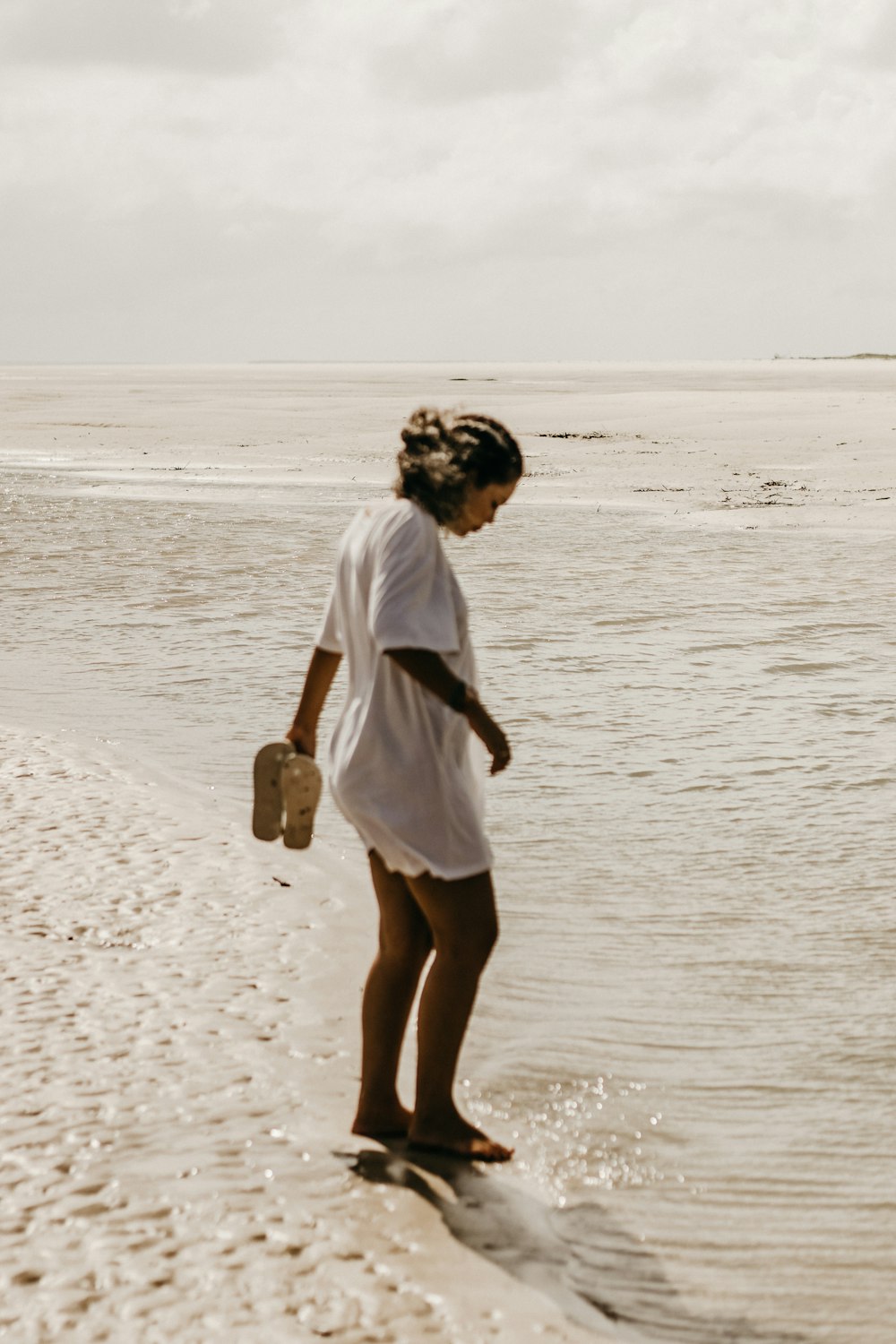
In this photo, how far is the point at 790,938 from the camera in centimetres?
470

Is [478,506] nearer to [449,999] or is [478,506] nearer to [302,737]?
[302,737]

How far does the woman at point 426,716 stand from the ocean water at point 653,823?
52 centimetres

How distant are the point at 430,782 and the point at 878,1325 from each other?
49.0 inches

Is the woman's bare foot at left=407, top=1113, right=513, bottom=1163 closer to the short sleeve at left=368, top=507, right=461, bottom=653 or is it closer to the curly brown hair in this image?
the short sleeve at left=368, top=507, right=461, bottom=653

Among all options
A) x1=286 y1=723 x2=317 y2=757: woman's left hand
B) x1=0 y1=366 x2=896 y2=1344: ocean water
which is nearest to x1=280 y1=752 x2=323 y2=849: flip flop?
x1=286 y1=723 x2=317 y2=757: woman's left hand

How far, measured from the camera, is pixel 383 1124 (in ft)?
11.3

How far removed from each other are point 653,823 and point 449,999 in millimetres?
2628

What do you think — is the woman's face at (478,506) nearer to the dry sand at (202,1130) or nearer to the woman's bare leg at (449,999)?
the woman's bare leg at (449,999)

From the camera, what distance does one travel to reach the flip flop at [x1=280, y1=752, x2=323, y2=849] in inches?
134

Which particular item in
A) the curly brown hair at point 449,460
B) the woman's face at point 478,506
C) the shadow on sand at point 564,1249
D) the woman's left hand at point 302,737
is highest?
the curly brown hair at point 449,460

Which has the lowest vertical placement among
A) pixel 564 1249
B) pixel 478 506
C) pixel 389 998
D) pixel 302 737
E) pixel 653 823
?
pixel 564 1249

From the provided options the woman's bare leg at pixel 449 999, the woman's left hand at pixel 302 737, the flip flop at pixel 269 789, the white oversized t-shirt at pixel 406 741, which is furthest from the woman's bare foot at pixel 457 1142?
the woman's left hand at pixel 302 737

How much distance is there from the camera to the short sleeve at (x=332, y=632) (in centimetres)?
327

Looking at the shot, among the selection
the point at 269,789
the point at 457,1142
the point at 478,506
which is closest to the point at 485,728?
the point at 478,506
